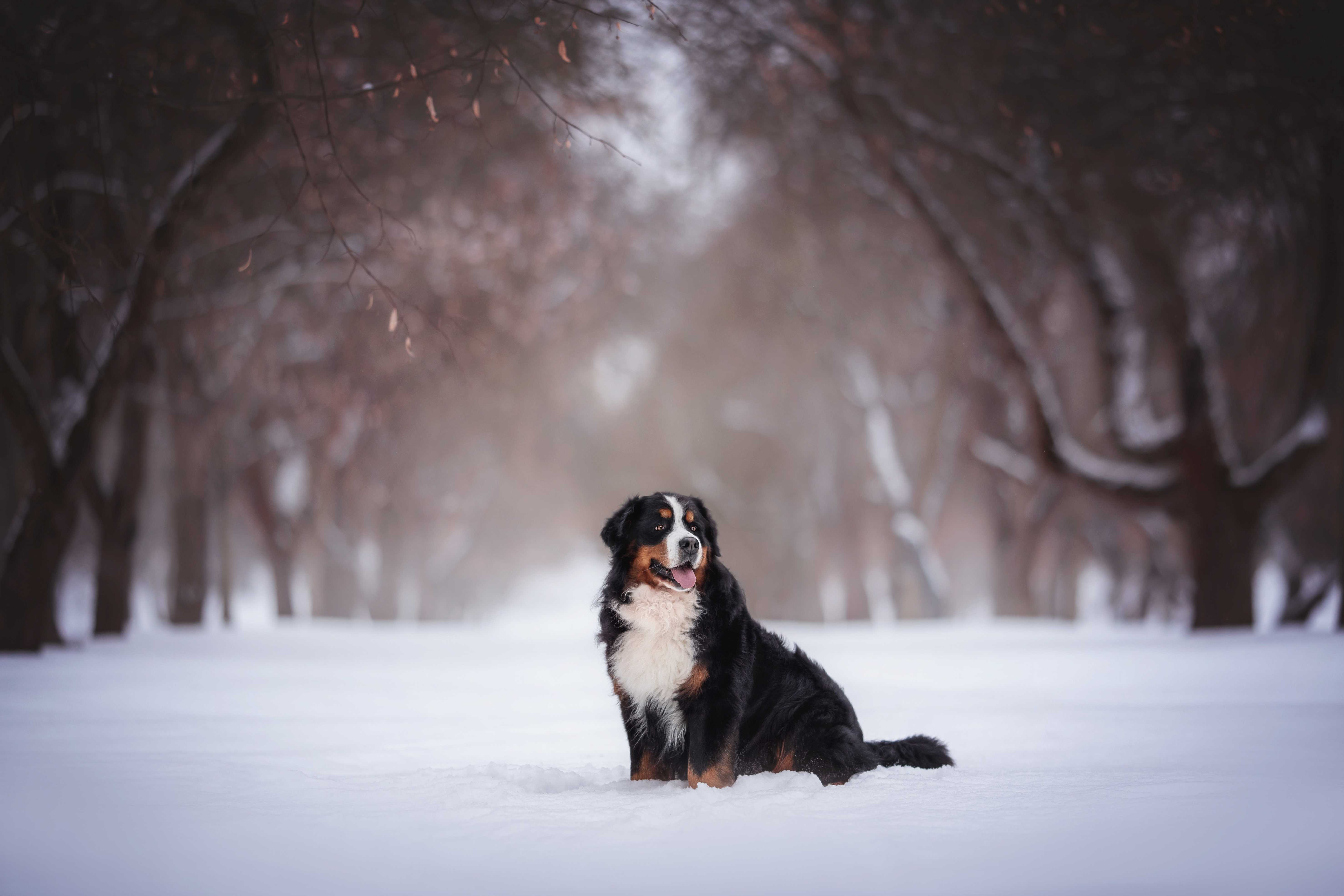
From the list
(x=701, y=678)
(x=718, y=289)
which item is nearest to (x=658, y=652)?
(x=701, y=678)

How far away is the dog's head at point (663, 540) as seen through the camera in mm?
5457

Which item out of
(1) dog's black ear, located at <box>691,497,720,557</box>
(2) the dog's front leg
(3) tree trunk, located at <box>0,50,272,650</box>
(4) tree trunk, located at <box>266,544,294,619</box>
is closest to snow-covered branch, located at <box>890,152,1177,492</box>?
(3) tree trunk, located at <box>0,50,272,650</box>

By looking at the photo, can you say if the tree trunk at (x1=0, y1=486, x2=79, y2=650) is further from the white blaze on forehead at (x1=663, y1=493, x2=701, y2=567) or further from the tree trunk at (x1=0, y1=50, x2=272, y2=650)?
the white blaze on forehead at (x1=663, y1=493, x2=701, y2=567)

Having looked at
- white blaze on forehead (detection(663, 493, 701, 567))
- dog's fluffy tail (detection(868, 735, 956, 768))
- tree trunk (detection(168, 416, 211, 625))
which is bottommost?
dog's fluffy tail (detection(868, 735, 956, 768))

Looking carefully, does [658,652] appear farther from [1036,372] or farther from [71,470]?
[1036,372]

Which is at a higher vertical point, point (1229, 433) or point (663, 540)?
point (1229, 433)

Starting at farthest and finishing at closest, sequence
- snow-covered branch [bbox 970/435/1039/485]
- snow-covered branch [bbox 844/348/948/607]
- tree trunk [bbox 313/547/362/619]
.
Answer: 1. tree trunk [bbox 313/547/362/619]
2. snow-covered branch [bbox 844/348/948/607]
3. snow-covered branch [bbox 970/435/1039/485]

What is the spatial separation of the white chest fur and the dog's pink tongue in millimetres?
107

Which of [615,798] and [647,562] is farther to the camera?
[647,562]

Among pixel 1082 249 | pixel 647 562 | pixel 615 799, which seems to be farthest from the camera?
pixel 1082 249

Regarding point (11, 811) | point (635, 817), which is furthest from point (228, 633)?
point (635, 817)

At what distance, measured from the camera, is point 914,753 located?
5809 millimetres

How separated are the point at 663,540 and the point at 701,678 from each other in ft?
2.40

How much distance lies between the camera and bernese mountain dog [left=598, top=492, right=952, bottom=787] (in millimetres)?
5398
